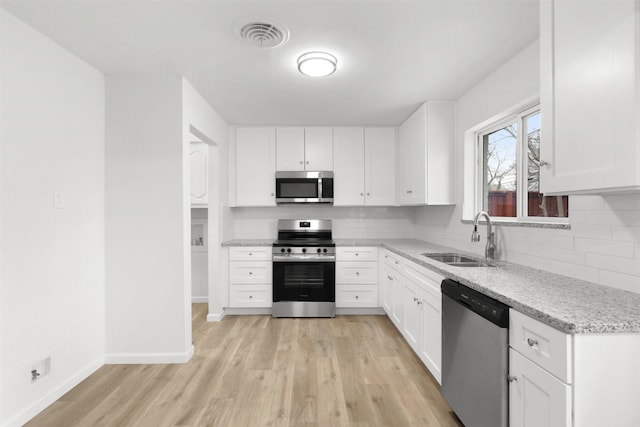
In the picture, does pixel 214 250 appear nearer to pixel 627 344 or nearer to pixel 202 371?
pixel 202 371

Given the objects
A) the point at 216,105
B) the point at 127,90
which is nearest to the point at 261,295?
the point at 216,105

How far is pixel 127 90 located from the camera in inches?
101

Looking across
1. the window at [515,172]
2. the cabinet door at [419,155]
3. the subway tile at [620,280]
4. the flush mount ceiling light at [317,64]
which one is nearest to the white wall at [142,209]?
the flush mount ceiling light at [317,64]

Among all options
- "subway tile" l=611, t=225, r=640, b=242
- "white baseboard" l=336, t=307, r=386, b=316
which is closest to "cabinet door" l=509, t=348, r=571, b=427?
"subway tile" l=611, t=225, r=640, b=242

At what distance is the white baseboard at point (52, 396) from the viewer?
184 cm

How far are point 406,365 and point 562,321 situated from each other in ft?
Answer: 5.63

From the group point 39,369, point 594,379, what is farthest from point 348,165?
point 39,369

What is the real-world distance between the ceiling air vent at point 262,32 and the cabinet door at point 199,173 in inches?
92.7

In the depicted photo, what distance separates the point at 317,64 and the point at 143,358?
2663mm

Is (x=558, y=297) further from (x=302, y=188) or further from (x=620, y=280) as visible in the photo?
(x=302, y=188)

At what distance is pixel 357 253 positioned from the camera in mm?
3811

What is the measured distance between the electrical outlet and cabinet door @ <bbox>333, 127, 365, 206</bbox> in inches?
119

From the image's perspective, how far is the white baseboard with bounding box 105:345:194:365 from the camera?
8.43 ft

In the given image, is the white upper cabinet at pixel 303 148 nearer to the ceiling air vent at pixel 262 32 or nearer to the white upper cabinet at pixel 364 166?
the white upper cabinet at pixel 364 166
